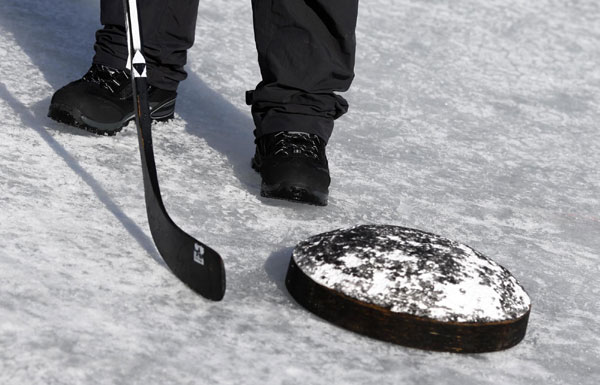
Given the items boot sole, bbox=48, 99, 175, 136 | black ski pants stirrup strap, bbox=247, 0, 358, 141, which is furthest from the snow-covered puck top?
boot sole, bbox=48, 99, 175, 136

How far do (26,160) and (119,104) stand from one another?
0.34 m

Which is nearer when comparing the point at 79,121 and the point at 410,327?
the point at 410,327

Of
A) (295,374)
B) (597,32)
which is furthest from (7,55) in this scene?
(597,32)

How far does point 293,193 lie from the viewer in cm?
201

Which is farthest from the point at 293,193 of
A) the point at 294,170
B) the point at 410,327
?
the point at 410,327

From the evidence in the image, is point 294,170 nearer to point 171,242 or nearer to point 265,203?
point 265,203

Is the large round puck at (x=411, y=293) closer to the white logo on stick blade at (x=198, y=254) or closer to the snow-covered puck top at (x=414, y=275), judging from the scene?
the snow-covered puck top at (x=414, y=275)

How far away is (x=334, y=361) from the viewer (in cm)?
138

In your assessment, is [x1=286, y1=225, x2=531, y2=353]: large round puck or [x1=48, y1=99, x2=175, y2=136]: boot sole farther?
[x1=48, y1=99, x2=175, y2=136]: boot sole

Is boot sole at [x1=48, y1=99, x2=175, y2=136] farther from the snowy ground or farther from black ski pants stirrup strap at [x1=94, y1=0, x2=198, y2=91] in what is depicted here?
black ski pants stirrup strap at [x1=94, y1=0, x2=198, y2=91]

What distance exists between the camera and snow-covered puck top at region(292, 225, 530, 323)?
146 centimetres

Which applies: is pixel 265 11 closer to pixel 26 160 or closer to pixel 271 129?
pixel 271 129

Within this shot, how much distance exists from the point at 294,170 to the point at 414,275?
589mm

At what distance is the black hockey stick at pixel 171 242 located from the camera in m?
1.46
